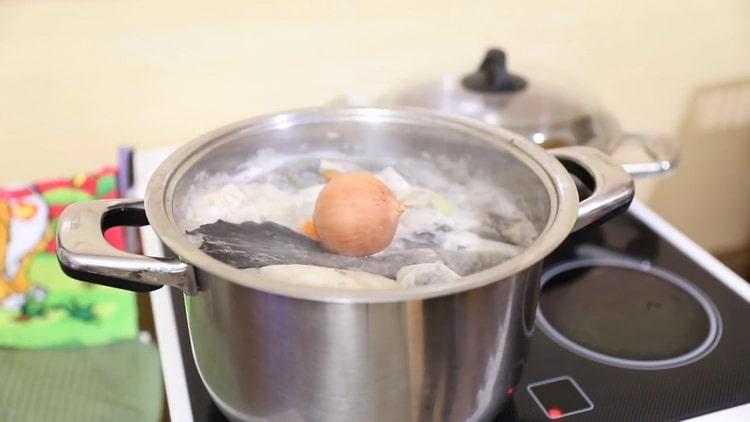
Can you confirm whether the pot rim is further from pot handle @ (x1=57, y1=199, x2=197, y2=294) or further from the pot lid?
the pot lid

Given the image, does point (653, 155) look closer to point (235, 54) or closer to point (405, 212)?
point (405, 212)

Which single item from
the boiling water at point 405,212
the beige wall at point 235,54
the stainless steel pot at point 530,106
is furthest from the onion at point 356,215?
the beige wall at point 235,54

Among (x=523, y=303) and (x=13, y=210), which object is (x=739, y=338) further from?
(x=13, y=210)

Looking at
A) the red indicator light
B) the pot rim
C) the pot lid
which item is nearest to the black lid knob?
the pot lid

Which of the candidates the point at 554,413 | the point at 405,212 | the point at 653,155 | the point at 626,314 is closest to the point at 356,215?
the point at 405,212

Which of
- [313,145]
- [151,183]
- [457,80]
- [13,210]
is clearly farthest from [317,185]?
[13,210]

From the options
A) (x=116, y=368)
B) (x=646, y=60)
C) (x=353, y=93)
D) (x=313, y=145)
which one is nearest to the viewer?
(x=313, y=145)

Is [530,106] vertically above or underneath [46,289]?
above
